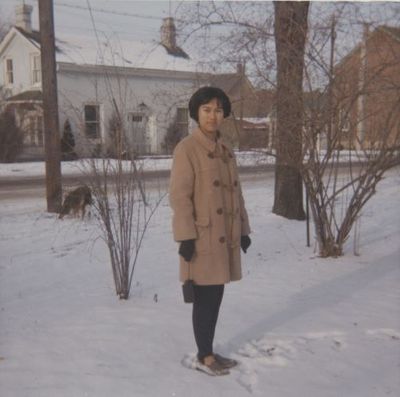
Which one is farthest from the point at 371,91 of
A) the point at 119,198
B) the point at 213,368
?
the point at 213,368

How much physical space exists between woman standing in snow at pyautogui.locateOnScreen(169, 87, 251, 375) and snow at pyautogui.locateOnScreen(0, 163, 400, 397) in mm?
435

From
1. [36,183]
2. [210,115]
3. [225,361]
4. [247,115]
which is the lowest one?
[225,361]

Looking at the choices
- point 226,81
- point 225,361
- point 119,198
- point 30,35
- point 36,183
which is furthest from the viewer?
point 30,35

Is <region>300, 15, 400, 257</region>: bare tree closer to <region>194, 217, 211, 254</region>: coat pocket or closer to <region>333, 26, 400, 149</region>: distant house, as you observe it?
<region>333, 26, 400, 149</region>: distant house

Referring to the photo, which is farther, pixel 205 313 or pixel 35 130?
pixel 35 130

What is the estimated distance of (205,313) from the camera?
140 inches

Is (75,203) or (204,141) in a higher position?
(204,141)

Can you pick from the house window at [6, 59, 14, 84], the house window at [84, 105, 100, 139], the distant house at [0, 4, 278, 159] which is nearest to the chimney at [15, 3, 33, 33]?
the distant house at [0, 4, 278, 159]

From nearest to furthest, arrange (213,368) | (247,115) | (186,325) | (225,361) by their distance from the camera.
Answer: (213,368) → (225,361) → (186,325) → (247,115)

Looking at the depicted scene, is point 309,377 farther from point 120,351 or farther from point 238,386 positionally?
point 120,351

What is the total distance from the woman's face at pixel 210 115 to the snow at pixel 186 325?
62.1 inches

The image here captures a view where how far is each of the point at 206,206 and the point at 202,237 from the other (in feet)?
0.63

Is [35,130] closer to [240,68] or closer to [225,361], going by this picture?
[240,68]

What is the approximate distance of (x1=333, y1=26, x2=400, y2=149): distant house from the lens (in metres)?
5.97
